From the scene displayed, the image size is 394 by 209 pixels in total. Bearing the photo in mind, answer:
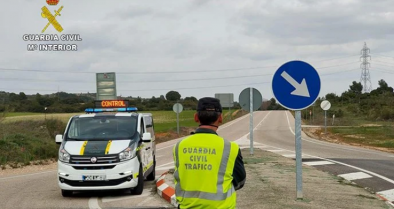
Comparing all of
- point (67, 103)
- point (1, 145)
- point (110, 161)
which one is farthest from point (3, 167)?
point (67, 103)

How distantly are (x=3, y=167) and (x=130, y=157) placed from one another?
32.4 ft

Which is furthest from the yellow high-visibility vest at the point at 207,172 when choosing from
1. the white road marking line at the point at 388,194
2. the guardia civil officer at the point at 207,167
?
the white road marking line at the point at 388,194

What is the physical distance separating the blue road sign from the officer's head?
4.42m

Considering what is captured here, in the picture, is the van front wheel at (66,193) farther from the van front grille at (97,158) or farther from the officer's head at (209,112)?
the officer's head at (209,112)

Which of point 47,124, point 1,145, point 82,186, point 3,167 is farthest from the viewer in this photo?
point 47,124

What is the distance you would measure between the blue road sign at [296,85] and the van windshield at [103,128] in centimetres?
434

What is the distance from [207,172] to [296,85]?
15.6 ft

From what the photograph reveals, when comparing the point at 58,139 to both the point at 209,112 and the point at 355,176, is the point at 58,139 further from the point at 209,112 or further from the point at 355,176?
the point at 355,176

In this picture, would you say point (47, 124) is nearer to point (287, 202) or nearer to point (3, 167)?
point (3, 167)

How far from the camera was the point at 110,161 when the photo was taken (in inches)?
404

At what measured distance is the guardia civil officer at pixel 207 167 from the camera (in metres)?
3.56

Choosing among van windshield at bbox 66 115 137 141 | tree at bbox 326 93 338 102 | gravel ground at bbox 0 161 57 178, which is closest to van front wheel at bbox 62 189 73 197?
van windshield at bbox 66 115 137 141

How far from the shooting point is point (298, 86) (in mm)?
8008

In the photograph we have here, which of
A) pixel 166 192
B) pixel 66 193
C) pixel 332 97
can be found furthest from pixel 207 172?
pixel 332 97
